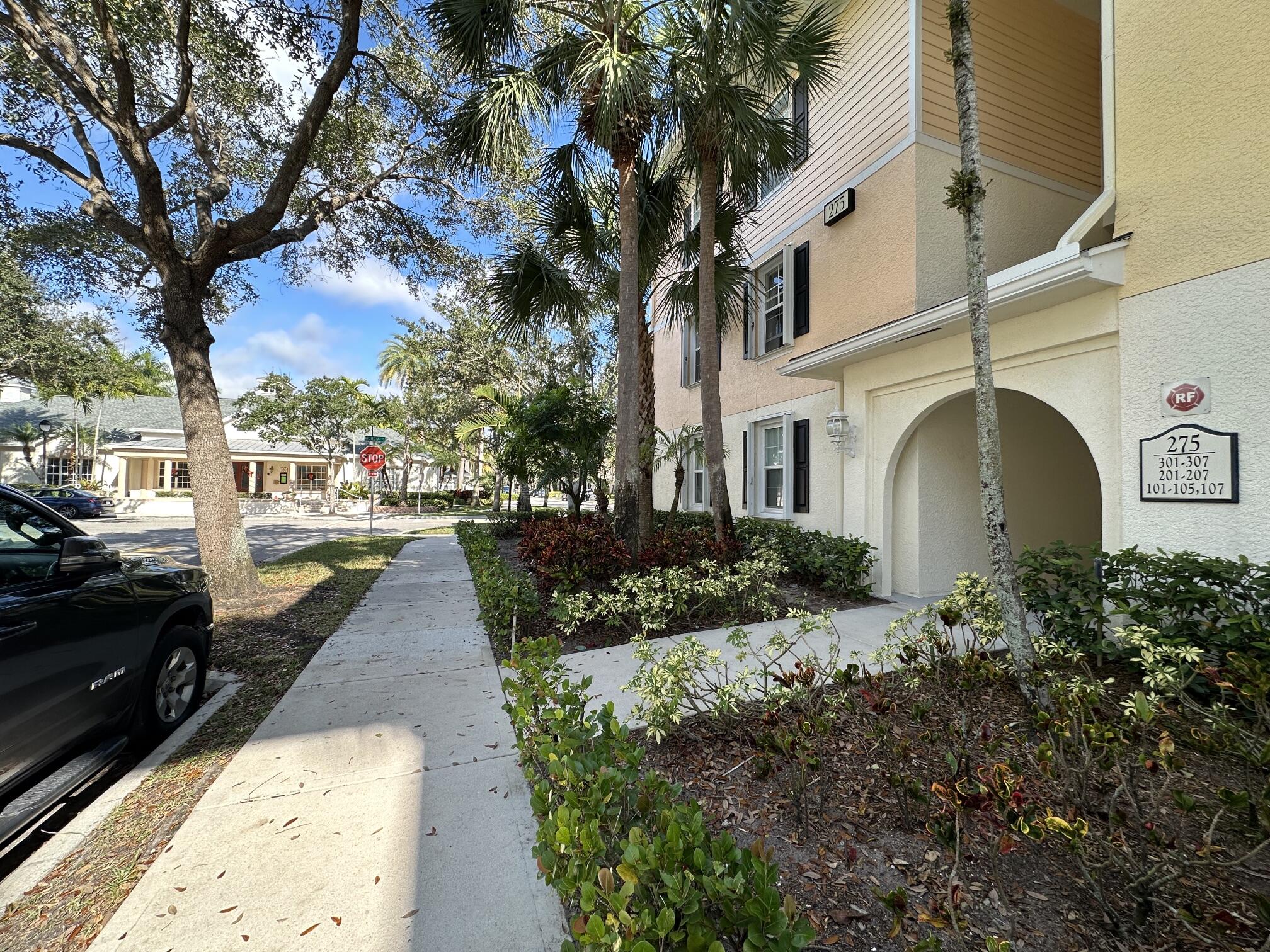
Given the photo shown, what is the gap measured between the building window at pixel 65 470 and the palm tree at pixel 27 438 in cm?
115

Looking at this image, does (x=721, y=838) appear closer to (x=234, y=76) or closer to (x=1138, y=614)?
(x=1138, y=614)

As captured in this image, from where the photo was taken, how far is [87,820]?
267cm

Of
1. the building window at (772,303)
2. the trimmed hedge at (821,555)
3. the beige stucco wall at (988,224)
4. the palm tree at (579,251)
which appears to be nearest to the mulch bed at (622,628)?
the trimmed hedge at (821,555)

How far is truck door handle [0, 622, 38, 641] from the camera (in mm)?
2320

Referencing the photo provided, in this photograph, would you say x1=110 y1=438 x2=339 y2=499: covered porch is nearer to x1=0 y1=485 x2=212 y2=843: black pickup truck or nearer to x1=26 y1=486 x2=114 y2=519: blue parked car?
x1=26 y1=486 x2=114 y2=519: blue parked car

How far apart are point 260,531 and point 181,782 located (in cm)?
1710

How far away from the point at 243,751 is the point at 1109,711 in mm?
5381

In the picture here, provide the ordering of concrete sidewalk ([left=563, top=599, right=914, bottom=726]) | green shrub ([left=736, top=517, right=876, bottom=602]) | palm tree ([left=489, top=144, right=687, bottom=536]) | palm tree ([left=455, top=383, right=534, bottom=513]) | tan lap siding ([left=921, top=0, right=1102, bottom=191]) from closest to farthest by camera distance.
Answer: concrete sidewalk ([left=563, top=599, right=914, bottom=726]), tan lap siding ([left=921, top=0, right=1102, bottom=191]), green shrub ([left=736, top=517, right=876, bottom=602]), palm tree ([left=489, top=144, right=687, bottom=536]), palm tree ([left=455, top=383, right=534, bottom=513])

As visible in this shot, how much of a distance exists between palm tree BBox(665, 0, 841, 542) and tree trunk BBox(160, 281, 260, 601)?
6452mm

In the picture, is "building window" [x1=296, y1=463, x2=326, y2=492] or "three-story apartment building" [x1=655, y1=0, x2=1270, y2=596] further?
"building window" [x1=296, y1=463, x2=326, y2=492]

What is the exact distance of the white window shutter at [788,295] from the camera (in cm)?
892

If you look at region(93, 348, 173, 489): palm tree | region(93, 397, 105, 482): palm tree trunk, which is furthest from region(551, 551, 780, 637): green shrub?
region(93, 397, 105, 482): palm tree trunk

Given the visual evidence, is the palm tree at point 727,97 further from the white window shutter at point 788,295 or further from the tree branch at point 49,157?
the tree branch at point 49,157

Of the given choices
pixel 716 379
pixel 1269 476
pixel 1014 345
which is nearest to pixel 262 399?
pixel 716 379
